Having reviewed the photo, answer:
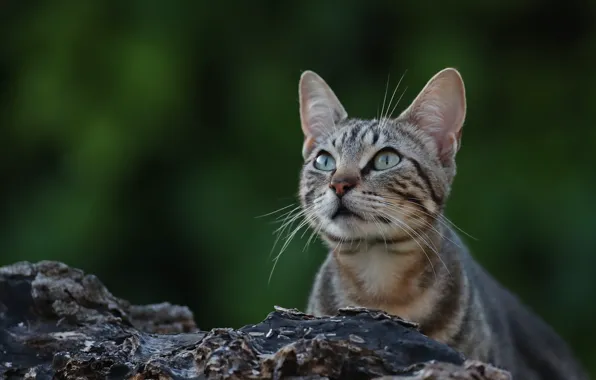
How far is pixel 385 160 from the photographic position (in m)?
3.25

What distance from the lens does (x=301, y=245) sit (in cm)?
509

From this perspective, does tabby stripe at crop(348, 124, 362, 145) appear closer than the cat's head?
No

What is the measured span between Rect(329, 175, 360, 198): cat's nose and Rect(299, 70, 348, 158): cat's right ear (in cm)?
51

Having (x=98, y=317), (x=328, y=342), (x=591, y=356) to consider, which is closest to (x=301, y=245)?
(x=591, y=356)

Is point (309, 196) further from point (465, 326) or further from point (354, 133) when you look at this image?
point (465, 326)

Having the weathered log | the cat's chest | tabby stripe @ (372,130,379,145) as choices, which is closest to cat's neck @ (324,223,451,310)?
the cat's chest

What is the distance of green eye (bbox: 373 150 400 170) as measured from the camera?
3.23 m

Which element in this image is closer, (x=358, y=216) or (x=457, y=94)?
(x=358, y=216)

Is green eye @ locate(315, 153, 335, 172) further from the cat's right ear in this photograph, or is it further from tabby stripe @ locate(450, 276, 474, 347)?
tabby stripe @ locate(450, 276, 474, 347)

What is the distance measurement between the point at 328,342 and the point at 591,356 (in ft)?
12.2

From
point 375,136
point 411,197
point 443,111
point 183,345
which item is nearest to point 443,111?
point 443,111

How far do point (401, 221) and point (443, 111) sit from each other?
0.51 metres

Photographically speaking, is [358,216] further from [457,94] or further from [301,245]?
[301,245]

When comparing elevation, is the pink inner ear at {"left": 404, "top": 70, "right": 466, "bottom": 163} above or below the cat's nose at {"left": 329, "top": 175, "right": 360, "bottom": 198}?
above
